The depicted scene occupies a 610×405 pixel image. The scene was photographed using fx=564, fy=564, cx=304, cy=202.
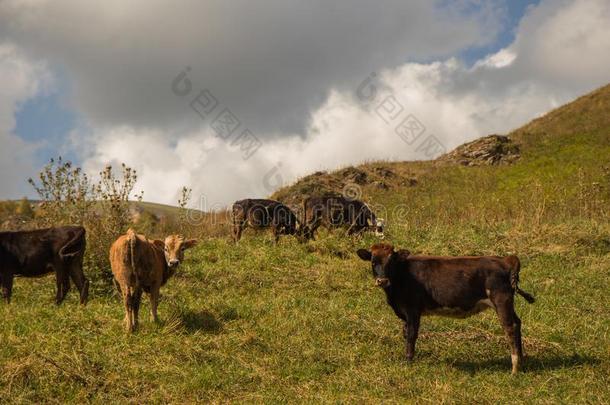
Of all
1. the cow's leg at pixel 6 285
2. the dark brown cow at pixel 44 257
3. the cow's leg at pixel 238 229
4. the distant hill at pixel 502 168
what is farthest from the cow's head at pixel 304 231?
the distant hill at pixel 502 168

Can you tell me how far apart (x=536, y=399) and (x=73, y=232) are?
31.2 ft

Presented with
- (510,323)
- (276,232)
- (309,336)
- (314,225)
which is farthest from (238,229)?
(510,323)

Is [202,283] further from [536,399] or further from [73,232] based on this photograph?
[536,399]

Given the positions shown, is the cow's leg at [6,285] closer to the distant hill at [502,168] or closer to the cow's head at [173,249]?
the cow's head at [173,249]

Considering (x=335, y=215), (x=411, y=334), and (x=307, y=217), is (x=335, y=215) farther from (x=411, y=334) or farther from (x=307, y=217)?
(x=411, y=334)

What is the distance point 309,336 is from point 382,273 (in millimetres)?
1940

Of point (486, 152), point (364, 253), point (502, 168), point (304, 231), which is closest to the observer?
point (364, 253)

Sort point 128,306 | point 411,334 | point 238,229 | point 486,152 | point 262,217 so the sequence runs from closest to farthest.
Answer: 1. point 411,334
2. point 128,306
3. point 262,217
4. point 238,229
5. point 486,152

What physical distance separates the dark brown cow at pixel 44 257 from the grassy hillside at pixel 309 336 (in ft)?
1.53

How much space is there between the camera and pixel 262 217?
20406 mm

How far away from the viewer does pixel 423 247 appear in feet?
56.2

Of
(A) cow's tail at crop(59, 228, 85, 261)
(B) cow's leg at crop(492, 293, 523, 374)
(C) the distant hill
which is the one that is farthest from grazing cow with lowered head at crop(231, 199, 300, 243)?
(C) the distant hill

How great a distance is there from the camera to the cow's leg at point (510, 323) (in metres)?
7.74

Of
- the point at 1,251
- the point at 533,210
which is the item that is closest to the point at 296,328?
the point at 1,251
